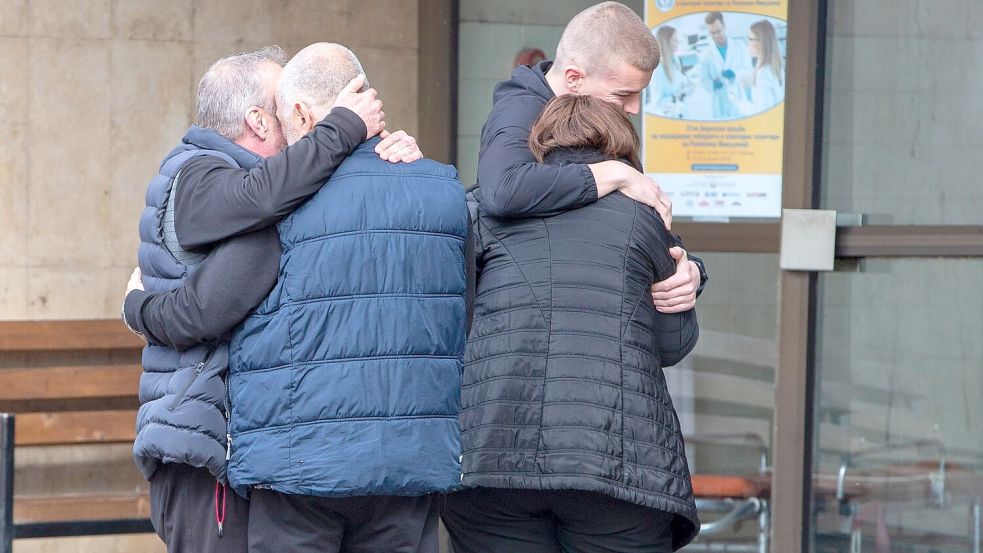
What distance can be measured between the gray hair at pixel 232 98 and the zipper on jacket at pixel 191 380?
455 mm

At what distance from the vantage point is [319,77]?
2.48 metres

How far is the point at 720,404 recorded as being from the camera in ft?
15.9

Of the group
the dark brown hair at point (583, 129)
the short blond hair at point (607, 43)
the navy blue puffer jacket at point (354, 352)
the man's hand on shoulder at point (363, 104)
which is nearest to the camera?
the navy blue puffer jacket at point (354, 352)

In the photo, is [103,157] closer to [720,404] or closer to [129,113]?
[129,113]

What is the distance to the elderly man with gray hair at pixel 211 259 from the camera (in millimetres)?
2350

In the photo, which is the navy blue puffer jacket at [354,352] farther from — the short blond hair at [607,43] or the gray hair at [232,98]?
the short blond hair at [607,43]

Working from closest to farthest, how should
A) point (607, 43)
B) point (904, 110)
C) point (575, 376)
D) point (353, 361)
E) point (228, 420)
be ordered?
1. point (353, 361)
2. point (228, 420)
3. point (575, 376)
4. point (607, 43)
5. point (904, 110)

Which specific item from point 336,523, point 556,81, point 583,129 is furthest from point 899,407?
point 336,523

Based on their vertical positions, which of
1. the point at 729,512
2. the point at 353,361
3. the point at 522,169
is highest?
the point at 522,169

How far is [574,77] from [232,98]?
755 millimetres

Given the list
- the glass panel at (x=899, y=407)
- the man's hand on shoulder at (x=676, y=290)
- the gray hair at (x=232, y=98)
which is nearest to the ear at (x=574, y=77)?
the man's hand on shoulder at (x=676, y=290)

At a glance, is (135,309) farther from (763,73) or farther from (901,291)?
(901,291)

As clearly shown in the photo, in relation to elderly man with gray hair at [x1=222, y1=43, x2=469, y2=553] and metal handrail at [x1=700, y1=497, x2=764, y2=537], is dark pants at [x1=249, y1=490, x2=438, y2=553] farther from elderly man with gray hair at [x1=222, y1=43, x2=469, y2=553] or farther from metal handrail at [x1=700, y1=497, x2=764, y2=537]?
metal handrail at [x1=700, y1=497, x2=764, y2=537]

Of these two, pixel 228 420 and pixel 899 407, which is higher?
pixel 228 420
